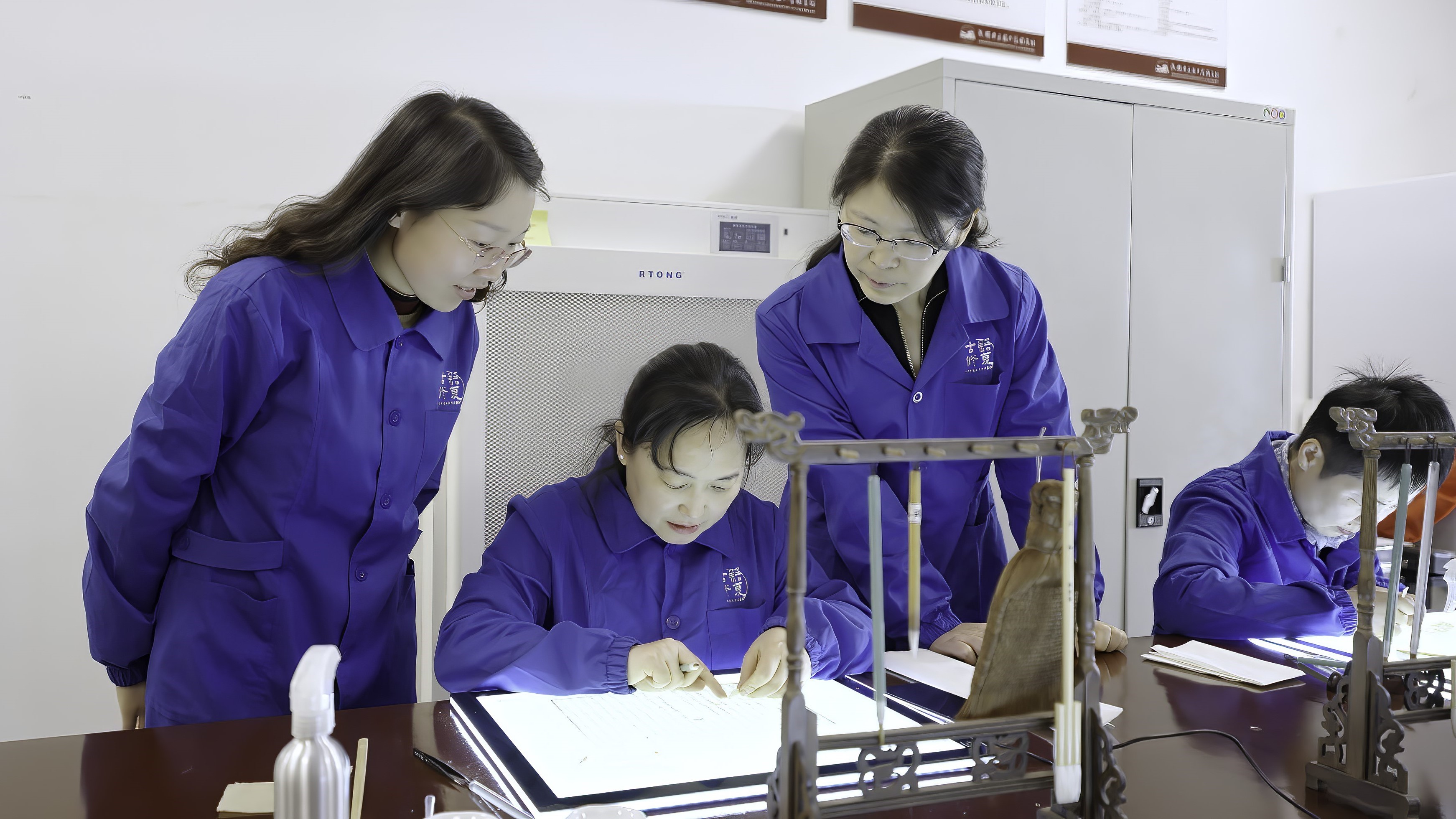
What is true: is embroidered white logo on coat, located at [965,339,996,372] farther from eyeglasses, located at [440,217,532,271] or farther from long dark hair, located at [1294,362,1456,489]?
eyeglasses, located at [440,217,532,271]

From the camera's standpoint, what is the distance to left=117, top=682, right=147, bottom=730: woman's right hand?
1381 mm

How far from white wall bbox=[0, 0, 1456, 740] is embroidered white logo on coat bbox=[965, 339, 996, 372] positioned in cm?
114

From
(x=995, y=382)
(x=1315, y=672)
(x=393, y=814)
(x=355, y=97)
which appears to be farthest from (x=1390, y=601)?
(x=355, y=97)

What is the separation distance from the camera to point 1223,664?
1.35 metres

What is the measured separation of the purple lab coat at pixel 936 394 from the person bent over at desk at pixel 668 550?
0.30 ft

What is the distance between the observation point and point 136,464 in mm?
1229

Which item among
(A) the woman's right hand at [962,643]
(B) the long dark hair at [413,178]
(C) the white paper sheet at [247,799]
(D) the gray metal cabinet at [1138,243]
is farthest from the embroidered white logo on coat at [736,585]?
(D) the gray metal cabinet at [1138,243]

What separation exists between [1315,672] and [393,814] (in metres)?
1.13

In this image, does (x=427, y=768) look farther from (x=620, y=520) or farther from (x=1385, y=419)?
(x=1385, y=419)

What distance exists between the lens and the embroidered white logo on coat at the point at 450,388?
145 centimetres

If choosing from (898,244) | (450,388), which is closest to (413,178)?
(450,388)

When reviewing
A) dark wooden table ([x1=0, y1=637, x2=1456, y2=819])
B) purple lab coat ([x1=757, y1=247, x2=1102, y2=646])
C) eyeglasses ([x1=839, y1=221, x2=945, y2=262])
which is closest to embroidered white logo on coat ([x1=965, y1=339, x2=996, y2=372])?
purple lab coat ([x1=757, y1=247, x2=1102, y2=646])

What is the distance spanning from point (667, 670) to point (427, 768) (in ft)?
0.93

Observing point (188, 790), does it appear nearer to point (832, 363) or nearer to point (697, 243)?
point (832, 363)
